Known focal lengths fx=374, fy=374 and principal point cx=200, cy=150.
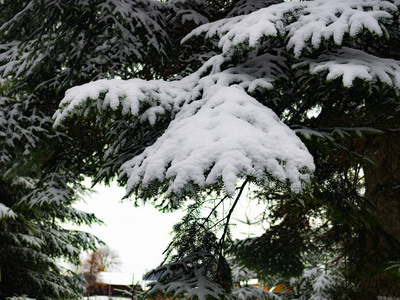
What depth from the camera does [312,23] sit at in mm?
2660

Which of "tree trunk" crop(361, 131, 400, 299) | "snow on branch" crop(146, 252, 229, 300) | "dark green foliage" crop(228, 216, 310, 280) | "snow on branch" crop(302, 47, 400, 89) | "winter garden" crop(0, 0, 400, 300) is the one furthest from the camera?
"dark green foliage" crop(228, 216, 310, 280)

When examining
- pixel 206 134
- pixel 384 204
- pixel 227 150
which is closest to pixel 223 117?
pixel 206 134

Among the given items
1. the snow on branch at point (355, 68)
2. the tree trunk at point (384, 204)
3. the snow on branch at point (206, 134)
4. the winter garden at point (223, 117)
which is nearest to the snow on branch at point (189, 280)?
the winter garden at point (223, 117)

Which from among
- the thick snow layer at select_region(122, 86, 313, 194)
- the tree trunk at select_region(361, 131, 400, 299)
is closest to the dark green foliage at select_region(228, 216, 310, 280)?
the tree trunk at select_region(361, 131, 400, 299)

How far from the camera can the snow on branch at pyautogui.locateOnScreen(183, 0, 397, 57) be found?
2.47 meters

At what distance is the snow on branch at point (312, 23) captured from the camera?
2473mm

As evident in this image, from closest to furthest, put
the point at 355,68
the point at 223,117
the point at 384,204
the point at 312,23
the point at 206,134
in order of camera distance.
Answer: the point at 206,134 < the point at 223,117 < the point at 355,68 < the point at 312,23 < the point at 384,204

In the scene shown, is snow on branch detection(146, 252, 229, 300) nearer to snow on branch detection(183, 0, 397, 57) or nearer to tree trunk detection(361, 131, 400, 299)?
snow on branch detection(183, 0, 397, 57)

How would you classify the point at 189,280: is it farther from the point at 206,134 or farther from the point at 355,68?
the point at 355,68

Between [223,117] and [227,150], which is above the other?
[223,117]

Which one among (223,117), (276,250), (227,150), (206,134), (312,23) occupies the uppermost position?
(312,23)

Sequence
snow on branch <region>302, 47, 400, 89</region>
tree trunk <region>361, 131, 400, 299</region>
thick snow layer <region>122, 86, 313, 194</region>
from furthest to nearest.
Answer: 1. tree trunk <region>361, 131, 400, 299</region>
2. snow on branch <region>302, 47, 400, 89</region>
3. thick snow layer <region>122, 86, 313, 194</region>

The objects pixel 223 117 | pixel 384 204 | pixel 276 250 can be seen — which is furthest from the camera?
pixel 276 250

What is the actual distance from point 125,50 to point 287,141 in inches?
130
